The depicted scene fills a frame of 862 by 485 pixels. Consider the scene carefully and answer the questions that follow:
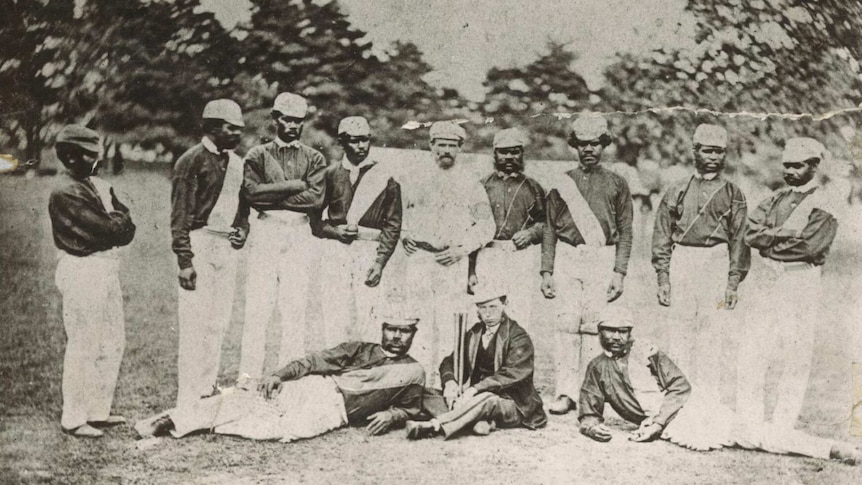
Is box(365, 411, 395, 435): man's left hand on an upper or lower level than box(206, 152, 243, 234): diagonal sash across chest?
lower

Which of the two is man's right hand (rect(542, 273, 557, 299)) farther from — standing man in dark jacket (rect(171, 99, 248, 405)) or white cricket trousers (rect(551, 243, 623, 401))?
standing man in dark jacket (rect(171, 99, 248, 405))

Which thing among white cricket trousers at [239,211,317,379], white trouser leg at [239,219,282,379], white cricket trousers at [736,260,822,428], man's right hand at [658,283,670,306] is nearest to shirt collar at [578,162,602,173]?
man's right hand at [658,283,670,306]

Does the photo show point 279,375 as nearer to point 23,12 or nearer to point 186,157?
point 186,157

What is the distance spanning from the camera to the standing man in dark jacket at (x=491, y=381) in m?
4.90

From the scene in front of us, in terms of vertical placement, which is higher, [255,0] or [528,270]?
[255,0]

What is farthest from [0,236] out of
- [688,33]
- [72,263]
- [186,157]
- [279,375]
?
[688,33]

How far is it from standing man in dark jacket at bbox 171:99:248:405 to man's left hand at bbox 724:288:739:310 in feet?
8.92

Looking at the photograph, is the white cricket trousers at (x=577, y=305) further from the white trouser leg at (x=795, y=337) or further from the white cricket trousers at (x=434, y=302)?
the white trouser leg at (x=795, y=337)

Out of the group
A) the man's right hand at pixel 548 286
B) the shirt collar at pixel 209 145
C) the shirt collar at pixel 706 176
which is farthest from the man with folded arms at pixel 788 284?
the shirt collar at pixel 209 145

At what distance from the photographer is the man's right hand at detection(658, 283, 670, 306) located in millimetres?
5078

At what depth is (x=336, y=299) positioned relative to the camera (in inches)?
196

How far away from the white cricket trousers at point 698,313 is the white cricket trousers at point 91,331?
3036 mm

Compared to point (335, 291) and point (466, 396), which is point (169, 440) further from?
point (466, 396)

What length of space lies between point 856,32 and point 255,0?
3580 millimetres
